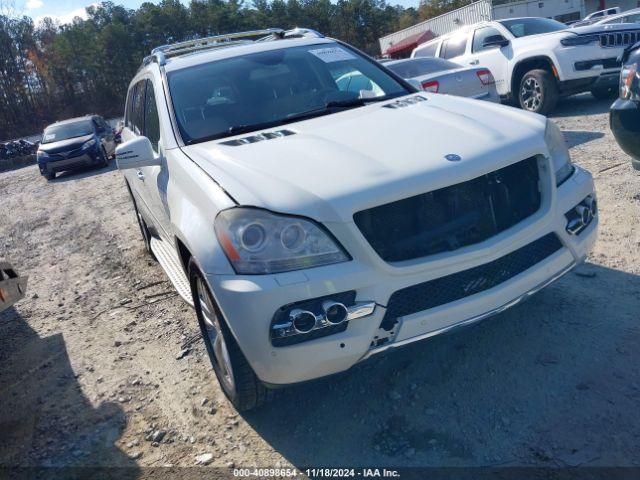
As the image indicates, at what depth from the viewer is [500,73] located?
32.6 feet

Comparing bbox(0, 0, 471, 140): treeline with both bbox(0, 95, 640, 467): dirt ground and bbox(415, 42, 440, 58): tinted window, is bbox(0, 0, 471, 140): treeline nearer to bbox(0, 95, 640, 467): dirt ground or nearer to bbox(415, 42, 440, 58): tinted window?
bbox(415, 42, 440, 58): tinted window

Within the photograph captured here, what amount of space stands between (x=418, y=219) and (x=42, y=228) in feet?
27.4

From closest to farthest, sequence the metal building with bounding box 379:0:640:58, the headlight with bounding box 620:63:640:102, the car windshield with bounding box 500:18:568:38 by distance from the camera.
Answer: the headlight with bounding box 620:63:640:102
the car windshield with bounding box 500:18:568:38
the metal building with bounding box 379:0:640:58

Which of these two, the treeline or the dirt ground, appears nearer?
the dirt ground

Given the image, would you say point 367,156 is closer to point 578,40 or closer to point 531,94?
point 578,40

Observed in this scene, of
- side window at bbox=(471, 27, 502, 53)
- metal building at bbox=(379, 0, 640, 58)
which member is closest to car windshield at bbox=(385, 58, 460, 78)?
side window at bbox=(471, 27, 502, 53)

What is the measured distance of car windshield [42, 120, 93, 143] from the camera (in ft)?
55.0

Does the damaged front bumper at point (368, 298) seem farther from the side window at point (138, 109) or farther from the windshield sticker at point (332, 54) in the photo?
the side window at point (138, 109)

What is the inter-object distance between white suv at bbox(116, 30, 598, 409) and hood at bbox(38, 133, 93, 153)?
1368 centimetres

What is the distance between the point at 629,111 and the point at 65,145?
14.9 meters

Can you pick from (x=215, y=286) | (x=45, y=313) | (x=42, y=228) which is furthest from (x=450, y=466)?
(x=42, y=228)

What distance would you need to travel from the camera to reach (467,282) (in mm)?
2582

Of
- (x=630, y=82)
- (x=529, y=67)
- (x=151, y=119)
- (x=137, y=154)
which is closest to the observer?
(x=137, y=154)

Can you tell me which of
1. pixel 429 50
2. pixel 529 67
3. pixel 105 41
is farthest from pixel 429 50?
pixel 105 41
